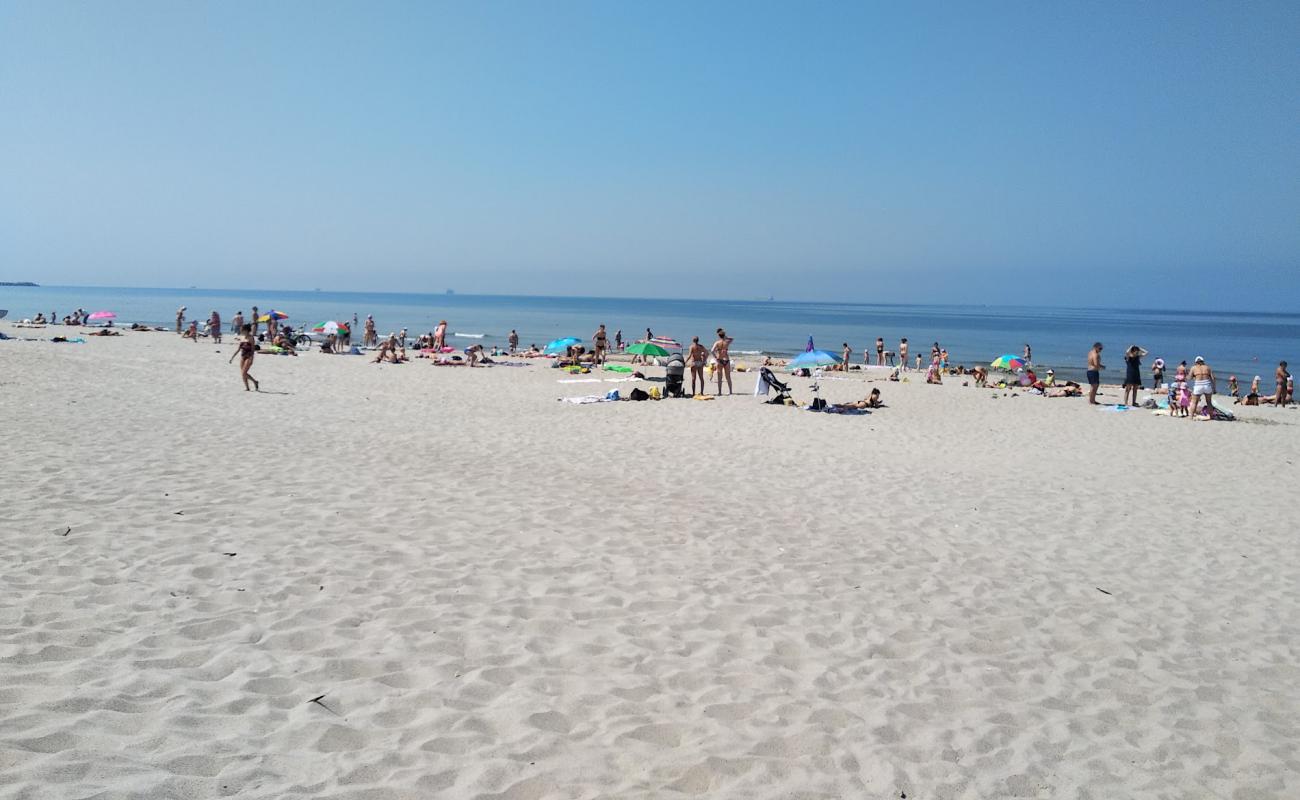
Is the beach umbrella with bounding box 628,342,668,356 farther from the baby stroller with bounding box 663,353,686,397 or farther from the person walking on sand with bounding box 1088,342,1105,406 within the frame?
the person walking on sand with bounding box 1088,342,1105,406

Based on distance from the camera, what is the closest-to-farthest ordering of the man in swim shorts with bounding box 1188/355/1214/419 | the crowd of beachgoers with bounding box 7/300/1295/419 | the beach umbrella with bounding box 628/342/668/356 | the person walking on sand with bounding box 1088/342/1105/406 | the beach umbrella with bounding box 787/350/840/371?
1. the man in swim shorts with bounding box 1188/355/1214/419
2. the crowd of beachgoers with bounding box 7/300/1295/419
3. the person walking on sand with bounding box 1088/342/1105/406
4. the beach umbrella with bounding box 787/350/840/371
5. the beach umbrella with bounding box 628/342/668/356

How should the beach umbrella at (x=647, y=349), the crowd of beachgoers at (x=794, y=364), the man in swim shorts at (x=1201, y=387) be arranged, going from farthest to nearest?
the beach umbrella at (x=647, y=349)
the crowd of beachgoers at (x=794, y=364)
the man in swim shorts at (x=1201, y=387)

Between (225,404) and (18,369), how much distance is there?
637 cm

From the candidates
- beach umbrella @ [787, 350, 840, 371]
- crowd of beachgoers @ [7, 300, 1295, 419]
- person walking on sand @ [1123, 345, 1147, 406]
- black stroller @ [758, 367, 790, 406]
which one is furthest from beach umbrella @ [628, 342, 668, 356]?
person walking on sand @ [1123, 345, 1147, 406]

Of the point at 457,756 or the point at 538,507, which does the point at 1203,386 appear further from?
the point at 457,756

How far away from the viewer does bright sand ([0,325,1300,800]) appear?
10.3 feet

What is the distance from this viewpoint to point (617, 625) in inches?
181

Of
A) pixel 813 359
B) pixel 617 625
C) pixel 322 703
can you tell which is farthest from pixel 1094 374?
pixel 322 703

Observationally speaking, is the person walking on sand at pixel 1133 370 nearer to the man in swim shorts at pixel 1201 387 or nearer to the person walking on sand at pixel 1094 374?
the person walking on sand at pixel 1094 374

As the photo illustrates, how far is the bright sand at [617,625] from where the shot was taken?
3154mm

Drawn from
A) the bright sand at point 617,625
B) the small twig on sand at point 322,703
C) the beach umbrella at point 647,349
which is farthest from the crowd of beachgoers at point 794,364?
the small twig on sand at point 322,703

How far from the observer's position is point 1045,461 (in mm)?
11438

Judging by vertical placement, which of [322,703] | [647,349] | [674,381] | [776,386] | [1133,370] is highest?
[647,349]

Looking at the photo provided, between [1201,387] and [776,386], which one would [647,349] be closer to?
[776,386]
